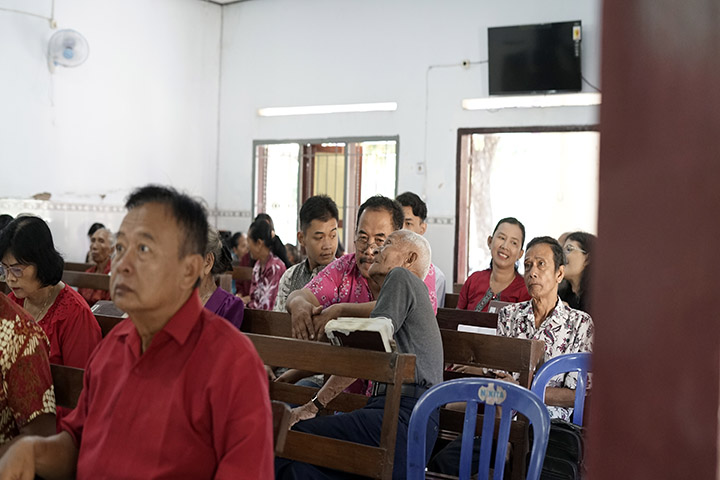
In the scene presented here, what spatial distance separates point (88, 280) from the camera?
15.3 ft

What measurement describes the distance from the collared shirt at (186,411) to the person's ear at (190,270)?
5 centimetres

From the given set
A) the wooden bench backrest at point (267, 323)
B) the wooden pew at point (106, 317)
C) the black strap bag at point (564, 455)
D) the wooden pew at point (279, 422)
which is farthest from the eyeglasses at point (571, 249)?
the wooden pew at point (279, 422)

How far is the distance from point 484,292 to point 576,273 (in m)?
0.67

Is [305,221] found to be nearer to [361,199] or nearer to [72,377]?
[72,377]

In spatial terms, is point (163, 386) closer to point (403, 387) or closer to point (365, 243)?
point (403, 387)

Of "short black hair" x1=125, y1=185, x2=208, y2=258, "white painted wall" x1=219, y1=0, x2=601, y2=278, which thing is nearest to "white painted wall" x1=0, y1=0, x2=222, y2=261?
"white painted wall" x1=219, y1=0, x2=601, y2=278

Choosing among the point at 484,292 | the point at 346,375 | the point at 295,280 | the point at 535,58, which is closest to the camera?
the point at 346,375

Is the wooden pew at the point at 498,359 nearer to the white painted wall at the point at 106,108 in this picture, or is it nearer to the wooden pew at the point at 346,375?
the wooden pew at the point at 346,375

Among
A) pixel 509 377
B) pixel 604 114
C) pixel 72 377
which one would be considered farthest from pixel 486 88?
pixel 604 114

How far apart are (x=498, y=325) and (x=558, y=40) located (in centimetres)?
430

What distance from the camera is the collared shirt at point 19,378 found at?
2.02 metres

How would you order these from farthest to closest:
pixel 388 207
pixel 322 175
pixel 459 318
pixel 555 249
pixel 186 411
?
1. pixel 322 175
2. pixel 459 318
3. pixel 555 249
4. pixel 388 207
5. pixel 186 411

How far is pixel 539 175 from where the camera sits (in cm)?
805

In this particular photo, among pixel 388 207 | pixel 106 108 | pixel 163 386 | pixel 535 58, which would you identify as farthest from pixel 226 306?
pixel 106 108
